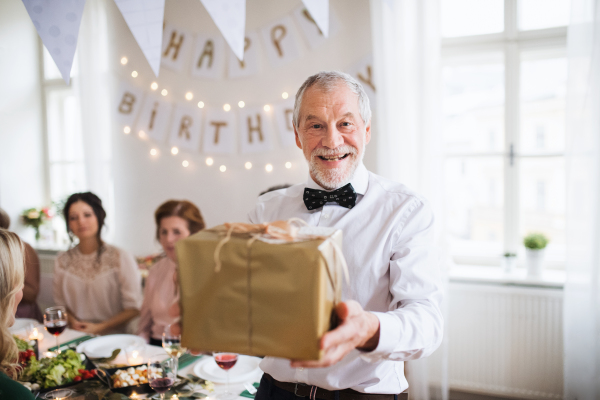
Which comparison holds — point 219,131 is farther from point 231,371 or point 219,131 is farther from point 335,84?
point 335,84

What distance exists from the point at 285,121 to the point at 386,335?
257cm

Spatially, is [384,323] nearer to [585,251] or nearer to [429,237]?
[429,237]

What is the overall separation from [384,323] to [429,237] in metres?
Answer: 0.36

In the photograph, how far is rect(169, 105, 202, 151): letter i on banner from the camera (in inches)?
138

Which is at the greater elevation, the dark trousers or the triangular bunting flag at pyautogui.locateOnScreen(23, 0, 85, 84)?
the triangular bunting flag at pyautogui.locateOnScreen(23, 0, 85, 84)

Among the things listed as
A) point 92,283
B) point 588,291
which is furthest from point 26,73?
point 588,291

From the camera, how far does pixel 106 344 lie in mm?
1940

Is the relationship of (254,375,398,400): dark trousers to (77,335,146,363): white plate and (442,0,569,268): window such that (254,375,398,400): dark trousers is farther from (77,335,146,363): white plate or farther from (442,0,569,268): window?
(442,0,569,268): window

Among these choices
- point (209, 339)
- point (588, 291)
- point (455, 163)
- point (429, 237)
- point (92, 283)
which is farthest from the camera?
point (455, 163)

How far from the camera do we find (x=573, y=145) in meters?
2.46

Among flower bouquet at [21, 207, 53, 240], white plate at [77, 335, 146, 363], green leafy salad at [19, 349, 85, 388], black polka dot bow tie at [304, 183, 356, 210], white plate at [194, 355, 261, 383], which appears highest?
black polka dot bow tie at [304, 183, 356, 210]

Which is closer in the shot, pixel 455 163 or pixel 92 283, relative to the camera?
pixel 92 283

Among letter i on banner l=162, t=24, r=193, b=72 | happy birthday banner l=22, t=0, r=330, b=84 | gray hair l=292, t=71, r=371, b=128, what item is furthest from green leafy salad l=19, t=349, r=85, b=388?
letter i on banner l=162, t=24, r=193, b=72

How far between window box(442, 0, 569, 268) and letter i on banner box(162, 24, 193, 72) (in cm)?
197
